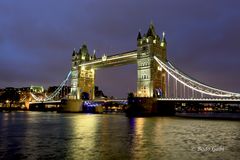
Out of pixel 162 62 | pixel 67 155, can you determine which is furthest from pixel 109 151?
pixel 162 62

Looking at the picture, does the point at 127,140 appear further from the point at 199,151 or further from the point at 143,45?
the point at 143,45

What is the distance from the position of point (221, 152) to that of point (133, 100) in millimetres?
38319

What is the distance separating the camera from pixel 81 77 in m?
84.1

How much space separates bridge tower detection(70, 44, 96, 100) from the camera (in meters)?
83.9

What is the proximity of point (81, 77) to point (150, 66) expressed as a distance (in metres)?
27.6

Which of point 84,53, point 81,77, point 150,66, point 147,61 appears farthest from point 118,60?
point 84,53

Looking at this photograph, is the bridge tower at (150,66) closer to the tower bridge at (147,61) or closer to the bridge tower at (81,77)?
the tower bridge at (147,61)

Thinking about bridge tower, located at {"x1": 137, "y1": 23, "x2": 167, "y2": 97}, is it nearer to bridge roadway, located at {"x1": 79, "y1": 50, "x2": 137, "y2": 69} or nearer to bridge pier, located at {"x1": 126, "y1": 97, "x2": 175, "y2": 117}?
bridge roadway, located at {"x1": 79, "y1": 50, "x2": 137, "y2": 69}

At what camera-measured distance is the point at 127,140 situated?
77.3 ft

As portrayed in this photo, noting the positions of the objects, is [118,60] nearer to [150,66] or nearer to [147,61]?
[147,61]

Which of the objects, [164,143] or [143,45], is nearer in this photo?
[164,143]

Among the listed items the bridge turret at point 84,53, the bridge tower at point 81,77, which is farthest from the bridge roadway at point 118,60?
the bridge turret at point 84,53

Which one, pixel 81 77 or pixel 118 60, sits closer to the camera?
pixel 118 60

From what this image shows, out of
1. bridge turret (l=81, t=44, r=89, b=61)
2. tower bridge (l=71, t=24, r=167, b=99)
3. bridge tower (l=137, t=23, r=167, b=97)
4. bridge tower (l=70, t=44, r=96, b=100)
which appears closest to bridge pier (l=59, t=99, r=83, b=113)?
bridge tower (l=70, t=44, r=96, b=100)
